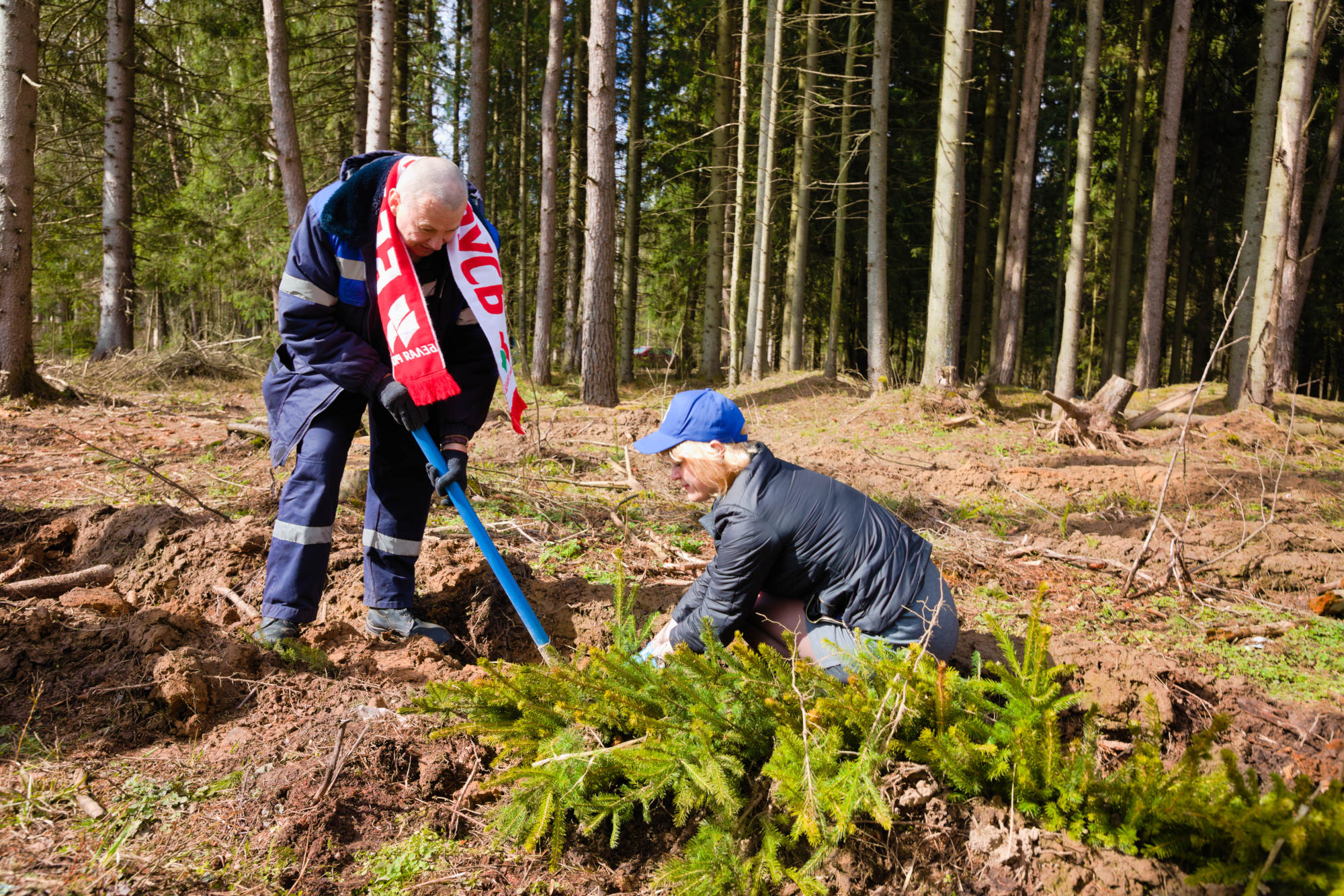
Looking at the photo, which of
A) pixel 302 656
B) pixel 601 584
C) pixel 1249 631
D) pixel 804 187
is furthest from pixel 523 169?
pixel 1249 631

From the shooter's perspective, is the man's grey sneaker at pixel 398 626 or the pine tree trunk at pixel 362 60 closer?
the man's grey sneaker at pixel 398 626

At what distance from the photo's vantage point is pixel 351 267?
3268mm

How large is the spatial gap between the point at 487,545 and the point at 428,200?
1368mm

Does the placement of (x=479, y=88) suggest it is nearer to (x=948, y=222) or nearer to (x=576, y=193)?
(x=576, y=193)

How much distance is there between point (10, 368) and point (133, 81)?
6070 mm

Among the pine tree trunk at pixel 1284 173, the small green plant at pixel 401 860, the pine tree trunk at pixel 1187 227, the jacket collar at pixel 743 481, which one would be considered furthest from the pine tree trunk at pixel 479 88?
the pine tree trunk at pixel 1187 227

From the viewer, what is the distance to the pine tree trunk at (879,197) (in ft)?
39.0

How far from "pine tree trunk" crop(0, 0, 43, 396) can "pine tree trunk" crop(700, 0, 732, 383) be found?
10.2 meters

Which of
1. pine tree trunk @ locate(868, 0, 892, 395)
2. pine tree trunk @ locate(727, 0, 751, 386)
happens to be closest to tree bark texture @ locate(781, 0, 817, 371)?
pine tree trunk @ locate(727, 0, 751, 386)

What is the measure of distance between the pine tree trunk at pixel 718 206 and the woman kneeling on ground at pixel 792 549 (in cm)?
1304

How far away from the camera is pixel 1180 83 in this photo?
12.7 meters

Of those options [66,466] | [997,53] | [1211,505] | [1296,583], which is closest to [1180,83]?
[997,53]

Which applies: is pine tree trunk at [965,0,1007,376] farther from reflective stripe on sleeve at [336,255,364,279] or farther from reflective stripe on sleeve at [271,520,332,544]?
reflective stripe on sleeve at [271,520,332,544]

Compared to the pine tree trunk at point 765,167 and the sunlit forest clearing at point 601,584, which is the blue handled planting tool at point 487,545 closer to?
the sunlit forest clearing at point 601,584
